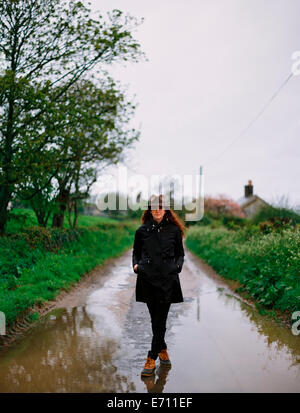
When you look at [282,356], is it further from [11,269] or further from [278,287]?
[11,269]

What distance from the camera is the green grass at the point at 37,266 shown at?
7.72m

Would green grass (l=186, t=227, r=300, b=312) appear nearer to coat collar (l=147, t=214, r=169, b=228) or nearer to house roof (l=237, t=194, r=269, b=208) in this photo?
coat collar (l=147, t=214, r=169, b=228)

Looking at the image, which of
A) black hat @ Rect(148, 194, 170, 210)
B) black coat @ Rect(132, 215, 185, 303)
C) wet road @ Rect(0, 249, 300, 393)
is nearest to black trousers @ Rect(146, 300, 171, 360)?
black coat @ Rect(132, 215, 185, 303)

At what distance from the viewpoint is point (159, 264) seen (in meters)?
5.24

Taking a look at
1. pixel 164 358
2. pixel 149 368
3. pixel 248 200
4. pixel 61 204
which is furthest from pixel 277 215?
pixel 248 200

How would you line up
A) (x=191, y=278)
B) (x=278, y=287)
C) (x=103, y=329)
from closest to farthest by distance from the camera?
(x=103, y=329)
(x=278, y=287)
(x=191, y=278)

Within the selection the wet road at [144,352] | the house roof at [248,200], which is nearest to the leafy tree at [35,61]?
the wet road at [144,352]

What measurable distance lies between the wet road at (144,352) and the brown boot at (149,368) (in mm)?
84

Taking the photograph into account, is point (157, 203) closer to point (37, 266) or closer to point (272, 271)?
point (272, 271)

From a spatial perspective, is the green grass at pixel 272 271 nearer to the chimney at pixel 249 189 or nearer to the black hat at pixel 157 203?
the black hat at pixel 157 203

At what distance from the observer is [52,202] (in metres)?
17.1

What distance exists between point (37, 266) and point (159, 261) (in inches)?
268
